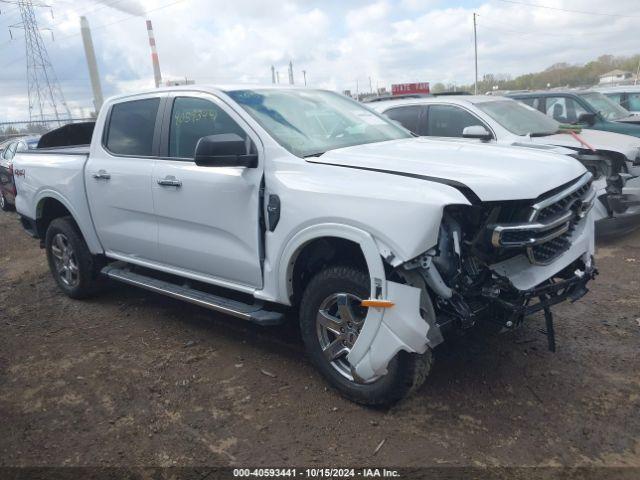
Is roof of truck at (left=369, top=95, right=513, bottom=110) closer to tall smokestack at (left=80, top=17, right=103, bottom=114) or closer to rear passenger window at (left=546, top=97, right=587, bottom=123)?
rear passenger window at (left=546, top=97, right=587, bottom=123)

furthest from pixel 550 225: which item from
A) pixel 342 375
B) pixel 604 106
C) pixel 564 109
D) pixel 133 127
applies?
pixel 604 106

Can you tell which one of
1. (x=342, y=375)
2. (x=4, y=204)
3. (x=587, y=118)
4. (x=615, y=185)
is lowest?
(x=342, y=375)

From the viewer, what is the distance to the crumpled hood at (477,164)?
9.17 ft

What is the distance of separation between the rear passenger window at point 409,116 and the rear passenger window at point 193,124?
3968mm

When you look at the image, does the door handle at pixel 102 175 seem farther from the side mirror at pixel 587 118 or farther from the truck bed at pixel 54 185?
the side mirror at pixel 587 118

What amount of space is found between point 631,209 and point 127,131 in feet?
18.1

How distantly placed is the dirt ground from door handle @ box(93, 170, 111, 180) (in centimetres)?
129

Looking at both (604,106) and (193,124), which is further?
(604,106)

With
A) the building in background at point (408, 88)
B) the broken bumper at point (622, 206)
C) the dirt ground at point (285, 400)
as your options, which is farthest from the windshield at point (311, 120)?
the building in background at point (408, 88)

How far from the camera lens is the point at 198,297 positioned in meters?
3.94

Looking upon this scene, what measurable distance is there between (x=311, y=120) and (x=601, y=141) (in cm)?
Result: 436

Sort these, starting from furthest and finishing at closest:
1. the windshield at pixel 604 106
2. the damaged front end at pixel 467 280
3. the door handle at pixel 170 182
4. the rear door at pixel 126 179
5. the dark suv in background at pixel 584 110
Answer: the windshield at pixel 604 106 → the dark suv in background at pixel 584 110 → the rear door at pixel 126 179 → the door handle at pixel 170 182 → the damaged front end at pixel 467 280

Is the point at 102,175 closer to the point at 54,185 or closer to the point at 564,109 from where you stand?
the point at 54,185

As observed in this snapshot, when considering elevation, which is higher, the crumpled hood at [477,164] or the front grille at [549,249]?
the crumpled hood at [477,164]
